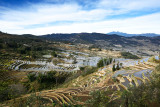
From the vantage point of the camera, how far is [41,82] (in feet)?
133

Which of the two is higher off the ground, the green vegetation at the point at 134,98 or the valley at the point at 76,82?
the green vegetation at the point at 134,98

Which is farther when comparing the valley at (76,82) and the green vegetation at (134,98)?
the valley at (76,82)

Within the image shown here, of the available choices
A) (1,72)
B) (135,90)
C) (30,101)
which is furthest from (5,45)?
(135,90)

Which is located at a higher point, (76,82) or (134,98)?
(134,98)

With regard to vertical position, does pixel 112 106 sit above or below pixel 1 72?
above

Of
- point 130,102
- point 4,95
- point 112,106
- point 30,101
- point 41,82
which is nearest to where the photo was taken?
point 130,102

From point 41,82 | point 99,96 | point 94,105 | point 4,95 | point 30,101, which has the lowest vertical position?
point 41,82

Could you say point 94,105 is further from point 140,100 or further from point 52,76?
point 52,76

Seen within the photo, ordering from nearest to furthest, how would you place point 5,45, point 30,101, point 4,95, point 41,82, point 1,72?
1. point 30,101
2. point 4,95
3. point 41,82
4. point 1,72
5. point 5,45

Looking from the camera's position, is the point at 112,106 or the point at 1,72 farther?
the point at 1,72

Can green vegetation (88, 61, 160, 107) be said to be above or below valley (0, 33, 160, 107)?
above

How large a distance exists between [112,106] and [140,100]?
7.91 feet

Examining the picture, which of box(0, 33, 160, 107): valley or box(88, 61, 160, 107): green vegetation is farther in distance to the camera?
box(0, 33, 160, 107): valley

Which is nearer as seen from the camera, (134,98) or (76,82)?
(134,98)
